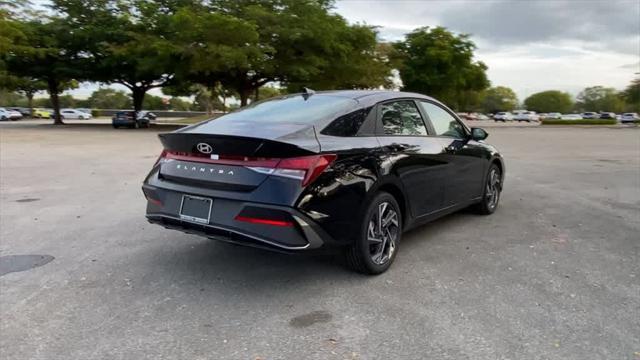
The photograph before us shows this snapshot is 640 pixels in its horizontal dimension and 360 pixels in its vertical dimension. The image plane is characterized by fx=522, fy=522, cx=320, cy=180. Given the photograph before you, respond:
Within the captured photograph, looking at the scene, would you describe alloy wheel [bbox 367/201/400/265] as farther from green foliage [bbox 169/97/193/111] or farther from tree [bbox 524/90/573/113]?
tree [bbox 524/90/573/113]

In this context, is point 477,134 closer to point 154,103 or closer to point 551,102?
point 154,103

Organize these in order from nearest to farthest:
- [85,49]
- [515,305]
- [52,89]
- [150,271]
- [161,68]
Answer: [515,305] < [150,271] < [161,68] < [85,49] < [52,89]

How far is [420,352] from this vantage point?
3.13m

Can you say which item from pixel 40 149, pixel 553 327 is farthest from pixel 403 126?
pixel 40 149

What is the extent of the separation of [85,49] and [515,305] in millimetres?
38839

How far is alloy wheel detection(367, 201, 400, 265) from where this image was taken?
436 centimetres

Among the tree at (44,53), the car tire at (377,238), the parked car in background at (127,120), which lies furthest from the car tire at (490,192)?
the parked car in background at (127,120)

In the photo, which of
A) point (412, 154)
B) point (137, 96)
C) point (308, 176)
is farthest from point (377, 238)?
point (137, 96)

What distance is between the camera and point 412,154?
4.85 metres

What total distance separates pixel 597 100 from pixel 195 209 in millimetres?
154127

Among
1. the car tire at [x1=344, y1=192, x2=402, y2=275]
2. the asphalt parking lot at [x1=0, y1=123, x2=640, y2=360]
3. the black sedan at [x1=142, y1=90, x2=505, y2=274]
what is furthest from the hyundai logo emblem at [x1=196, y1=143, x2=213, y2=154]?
the car tire at [x1=344, y1=192, x2=402, y2=275]

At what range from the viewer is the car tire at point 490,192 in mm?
6656

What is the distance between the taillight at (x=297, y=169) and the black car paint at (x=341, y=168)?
0.04 meters

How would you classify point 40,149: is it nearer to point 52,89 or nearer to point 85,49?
point 85,49
